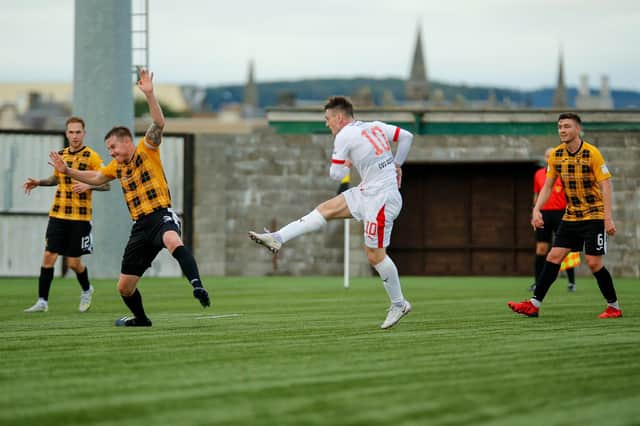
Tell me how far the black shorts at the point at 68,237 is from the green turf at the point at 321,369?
3.85 feet

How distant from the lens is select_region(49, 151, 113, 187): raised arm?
406 inches

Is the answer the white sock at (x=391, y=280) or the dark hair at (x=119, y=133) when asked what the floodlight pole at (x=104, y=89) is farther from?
the white sock at (x=391, y=280)

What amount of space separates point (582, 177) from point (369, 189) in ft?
8.51

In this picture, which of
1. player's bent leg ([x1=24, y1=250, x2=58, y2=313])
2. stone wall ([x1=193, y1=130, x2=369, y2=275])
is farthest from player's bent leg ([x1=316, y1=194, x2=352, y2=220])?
stone wall ([x1=193, y1=130, x2=369, y2=275])

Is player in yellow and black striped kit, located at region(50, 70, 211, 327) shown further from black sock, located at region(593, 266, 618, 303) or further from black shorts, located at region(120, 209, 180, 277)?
black sock, located at region(593, 266, 618, 303)

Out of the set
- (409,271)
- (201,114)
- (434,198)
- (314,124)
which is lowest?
(409,271)

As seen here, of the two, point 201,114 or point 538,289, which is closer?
point 538,289

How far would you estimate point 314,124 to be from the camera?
98.7ft

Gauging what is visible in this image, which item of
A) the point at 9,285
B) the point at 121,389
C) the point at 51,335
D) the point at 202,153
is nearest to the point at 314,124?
the point at 202,153

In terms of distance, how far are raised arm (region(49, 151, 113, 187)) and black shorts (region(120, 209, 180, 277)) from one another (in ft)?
2.63

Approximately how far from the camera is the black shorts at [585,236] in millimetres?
11148

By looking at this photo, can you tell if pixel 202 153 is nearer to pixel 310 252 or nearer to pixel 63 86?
pixel 310 252

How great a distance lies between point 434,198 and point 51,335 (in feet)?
69.2

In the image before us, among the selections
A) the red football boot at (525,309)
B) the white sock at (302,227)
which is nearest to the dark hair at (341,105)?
the white sock at (302,227)
